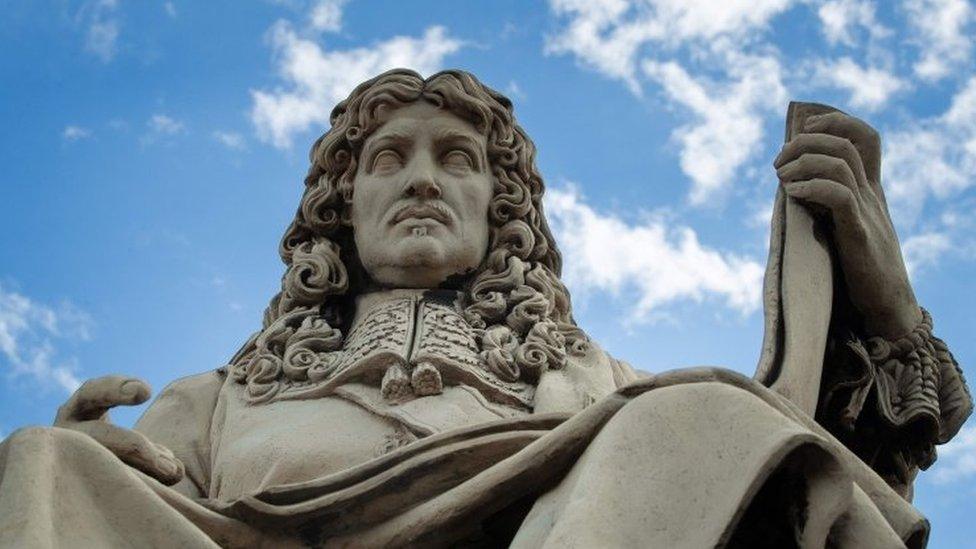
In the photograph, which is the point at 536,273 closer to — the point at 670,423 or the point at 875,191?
the point at 875,191

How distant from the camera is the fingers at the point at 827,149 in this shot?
29.6ft

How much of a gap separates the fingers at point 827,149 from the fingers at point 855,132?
0.09 m

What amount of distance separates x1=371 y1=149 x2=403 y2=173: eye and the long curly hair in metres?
0.20

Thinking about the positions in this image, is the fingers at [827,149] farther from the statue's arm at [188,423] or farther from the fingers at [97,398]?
the fingers at [97,398]

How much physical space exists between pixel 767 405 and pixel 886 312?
93.2 inches

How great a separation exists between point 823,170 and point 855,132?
383 mm

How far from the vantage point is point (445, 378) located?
8.77 m

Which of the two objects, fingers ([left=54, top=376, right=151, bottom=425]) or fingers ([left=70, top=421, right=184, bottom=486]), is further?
fingers ([left=54, top=376, right=151, bottom=425])

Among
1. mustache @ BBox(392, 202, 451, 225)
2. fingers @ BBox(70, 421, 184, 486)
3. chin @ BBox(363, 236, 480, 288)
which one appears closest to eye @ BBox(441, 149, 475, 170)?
mustache @ BBox(392, 202, 451, 225)

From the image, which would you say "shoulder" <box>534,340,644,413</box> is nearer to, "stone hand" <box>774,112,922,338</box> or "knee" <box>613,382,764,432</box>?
"stone hand" <box>774,112,922,338</box>

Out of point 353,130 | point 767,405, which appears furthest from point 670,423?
point 353,130

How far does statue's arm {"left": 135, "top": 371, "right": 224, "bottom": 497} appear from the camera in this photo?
893cm

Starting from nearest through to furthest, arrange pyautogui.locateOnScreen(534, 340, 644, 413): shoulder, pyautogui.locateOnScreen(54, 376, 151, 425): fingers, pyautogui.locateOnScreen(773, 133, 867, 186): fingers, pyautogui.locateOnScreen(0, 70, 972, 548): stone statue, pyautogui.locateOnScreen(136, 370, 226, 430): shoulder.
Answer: pyautogui.locateOnScreen(0, 70, 972, 548): stone statue, pyautogui.locateOnScreen(54, 376, 151, 425): fingers, pyautogui.locateOnScreen(534, 340, 644, 413): shoulder, pyautogui.locateOnScreen(773, 133, 867, 186): fingers, pyautogui.locateOnScreen(136, 370, 226, 430): shoulder

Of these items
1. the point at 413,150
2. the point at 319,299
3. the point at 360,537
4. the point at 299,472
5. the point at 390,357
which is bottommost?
the point at 360,537
